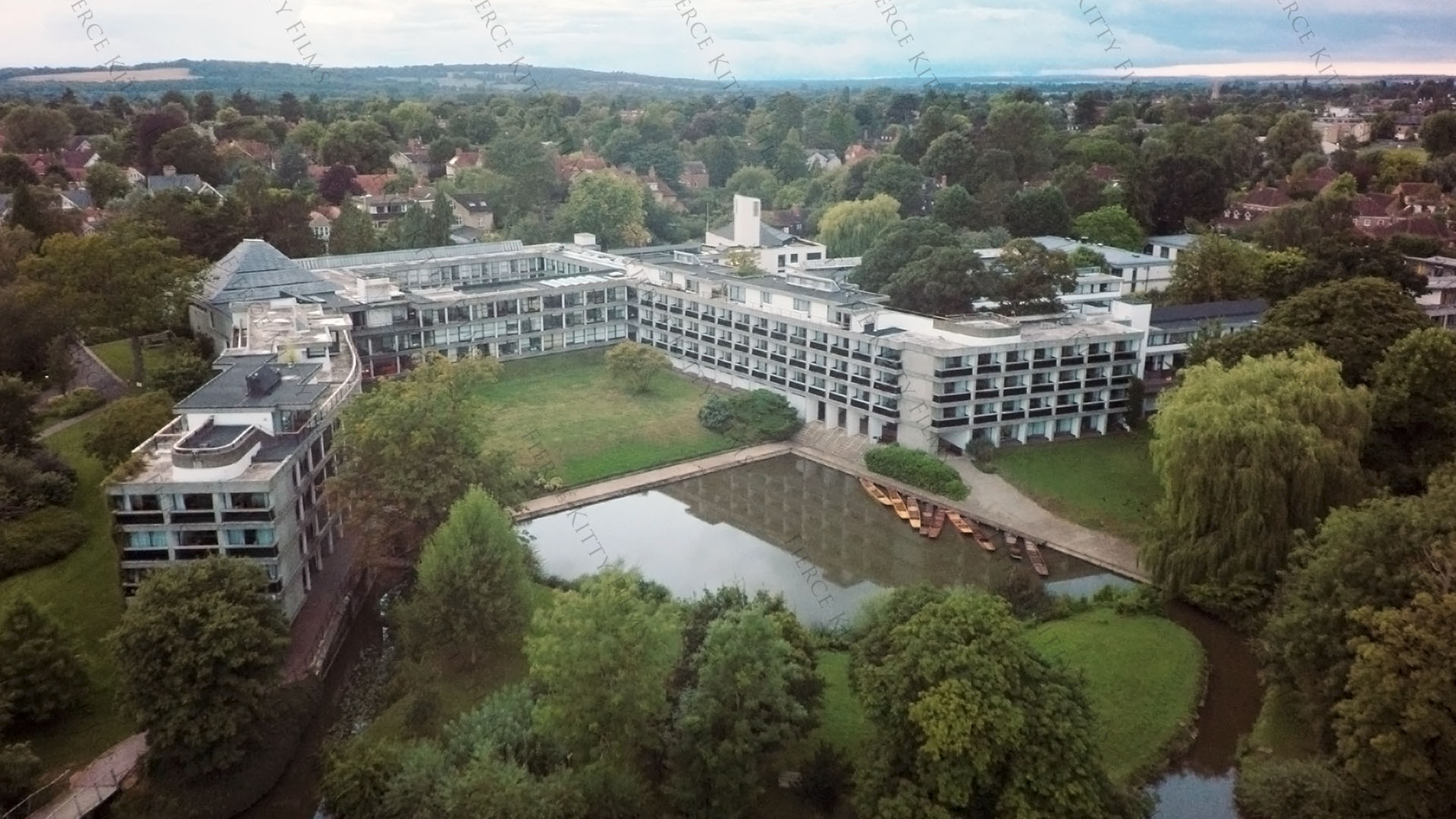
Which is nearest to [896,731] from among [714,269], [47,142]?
[714,269]

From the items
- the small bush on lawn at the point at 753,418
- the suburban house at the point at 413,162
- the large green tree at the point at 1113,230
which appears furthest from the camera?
the suburban house at the point at 413,162

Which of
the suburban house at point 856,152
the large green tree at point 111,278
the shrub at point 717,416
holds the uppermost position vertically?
the suburban house at point 856,152

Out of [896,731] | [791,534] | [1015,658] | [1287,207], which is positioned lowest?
[791,534]

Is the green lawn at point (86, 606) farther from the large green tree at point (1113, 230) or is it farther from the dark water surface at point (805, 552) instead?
the large green tree at point (1113, 230)

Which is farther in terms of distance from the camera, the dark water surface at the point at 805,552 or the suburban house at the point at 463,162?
the suburban house at the point at 463,162

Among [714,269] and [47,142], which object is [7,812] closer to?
[714,269]

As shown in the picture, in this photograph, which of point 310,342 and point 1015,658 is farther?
point 310,342

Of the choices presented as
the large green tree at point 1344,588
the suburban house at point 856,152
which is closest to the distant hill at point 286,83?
the suburban house at point 856,152
